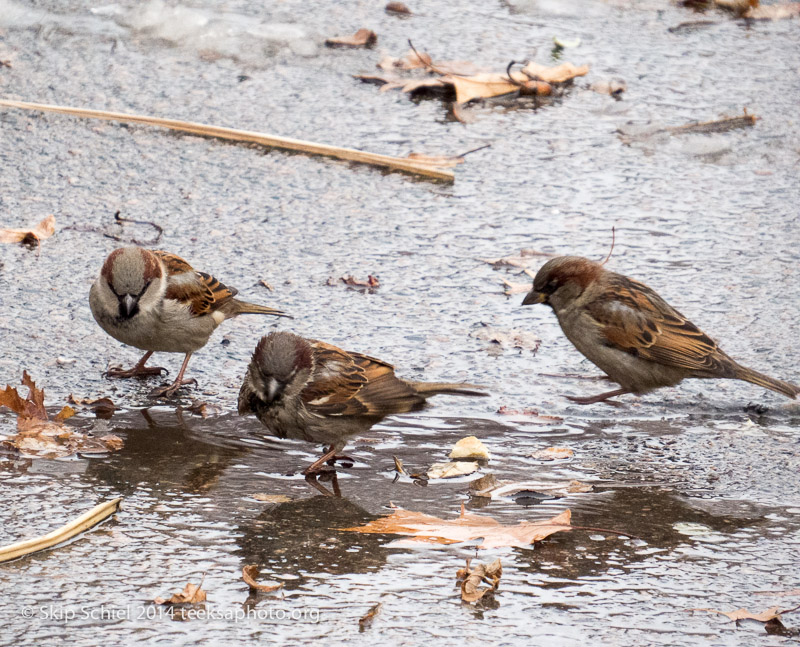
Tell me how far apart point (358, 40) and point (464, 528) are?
6.04 m

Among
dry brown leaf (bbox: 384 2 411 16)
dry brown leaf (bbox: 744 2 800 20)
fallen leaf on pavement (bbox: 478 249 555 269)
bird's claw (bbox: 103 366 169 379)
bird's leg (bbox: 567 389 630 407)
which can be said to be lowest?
bird's claw (bbox: 103 366 169 379)

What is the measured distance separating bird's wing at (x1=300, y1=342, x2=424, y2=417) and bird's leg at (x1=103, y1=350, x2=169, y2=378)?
1.00 metres

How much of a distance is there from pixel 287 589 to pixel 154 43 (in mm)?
6490

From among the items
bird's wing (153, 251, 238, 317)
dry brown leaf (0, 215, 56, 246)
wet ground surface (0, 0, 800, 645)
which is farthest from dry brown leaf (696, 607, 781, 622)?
dry brown leaf (0, 215, 56, 246)

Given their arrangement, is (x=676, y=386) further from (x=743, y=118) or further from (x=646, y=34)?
(x=646, y=34)

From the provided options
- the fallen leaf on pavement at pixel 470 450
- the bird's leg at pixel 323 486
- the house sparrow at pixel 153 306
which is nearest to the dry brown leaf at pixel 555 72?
the house sparrow at pixel 153 306

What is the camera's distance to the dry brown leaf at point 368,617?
10.6 feet

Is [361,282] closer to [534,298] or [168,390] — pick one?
[534,298]

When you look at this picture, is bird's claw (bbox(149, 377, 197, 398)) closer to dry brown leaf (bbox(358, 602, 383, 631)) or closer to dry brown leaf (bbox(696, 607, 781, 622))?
dry brown leaf (bbox(358, 602, 383, 631))

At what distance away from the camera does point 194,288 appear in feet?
17.4

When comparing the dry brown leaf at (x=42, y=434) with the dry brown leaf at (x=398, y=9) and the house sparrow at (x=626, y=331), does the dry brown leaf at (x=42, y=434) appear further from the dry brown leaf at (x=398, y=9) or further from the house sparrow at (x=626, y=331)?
the dry brown leaf at (x=398, y=9)

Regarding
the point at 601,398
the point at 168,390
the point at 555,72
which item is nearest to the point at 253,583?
the point at 168,390

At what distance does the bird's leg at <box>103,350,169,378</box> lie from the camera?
17.0ft

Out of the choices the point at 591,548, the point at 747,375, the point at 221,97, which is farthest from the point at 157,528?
the point at 221,97
